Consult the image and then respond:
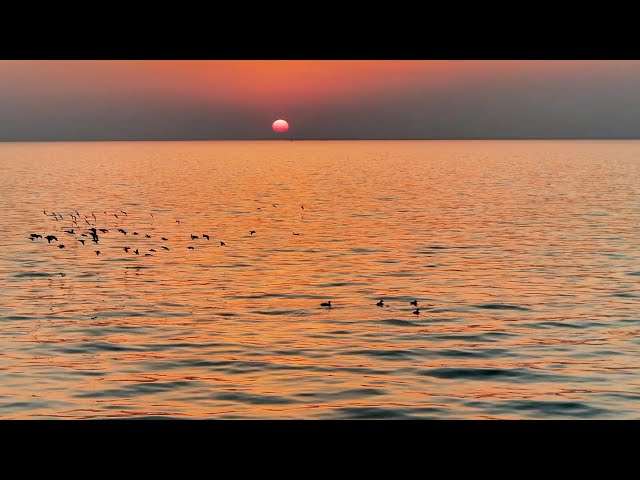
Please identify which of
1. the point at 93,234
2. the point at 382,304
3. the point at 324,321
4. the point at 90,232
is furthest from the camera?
the point at 90,232

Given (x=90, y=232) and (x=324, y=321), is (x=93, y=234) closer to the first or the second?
(x=90, y=232)

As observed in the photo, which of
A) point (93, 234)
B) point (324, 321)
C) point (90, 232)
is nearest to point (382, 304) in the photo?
point (324, 321)

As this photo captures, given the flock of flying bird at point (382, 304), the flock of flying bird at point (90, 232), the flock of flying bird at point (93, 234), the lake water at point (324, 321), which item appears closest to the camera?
the lake water at point (324, 321)

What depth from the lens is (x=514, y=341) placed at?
19.4 metres

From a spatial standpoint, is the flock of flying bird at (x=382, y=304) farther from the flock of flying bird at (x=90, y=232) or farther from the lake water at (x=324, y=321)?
the flock of flying bird at (x=90, y=232)

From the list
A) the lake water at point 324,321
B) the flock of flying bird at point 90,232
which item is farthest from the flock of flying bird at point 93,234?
the lake water at point 324,321

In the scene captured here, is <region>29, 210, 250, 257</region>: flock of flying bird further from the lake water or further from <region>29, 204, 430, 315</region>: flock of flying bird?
the lake water

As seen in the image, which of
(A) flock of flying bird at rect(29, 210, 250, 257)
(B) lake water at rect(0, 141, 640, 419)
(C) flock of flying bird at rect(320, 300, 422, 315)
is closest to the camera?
(B) lake water at rect(0, 141, 640, 419)

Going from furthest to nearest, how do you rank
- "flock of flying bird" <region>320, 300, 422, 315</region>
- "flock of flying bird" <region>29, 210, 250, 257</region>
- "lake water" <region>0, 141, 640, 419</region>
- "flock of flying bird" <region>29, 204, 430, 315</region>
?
"flock of flying bird" <region>29, 210, 250, 257</region> → "flock of flying bird" <region>29, 204, 430, 315</region> → "flock of flying bird" <region>320, 300, 422, 315</region> → "lake water" <region>0, 141, 640, 419</region>

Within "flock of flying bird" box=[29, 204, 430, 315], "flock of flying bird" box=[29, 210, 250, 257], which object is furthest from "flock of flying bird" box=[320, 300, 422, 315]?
"flock of flying bird" box=[29, 210, 250, 257]

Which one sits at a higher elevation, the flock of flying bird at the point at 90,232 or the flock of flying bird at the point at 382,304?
the flock of flying bird at the point at 90,232
